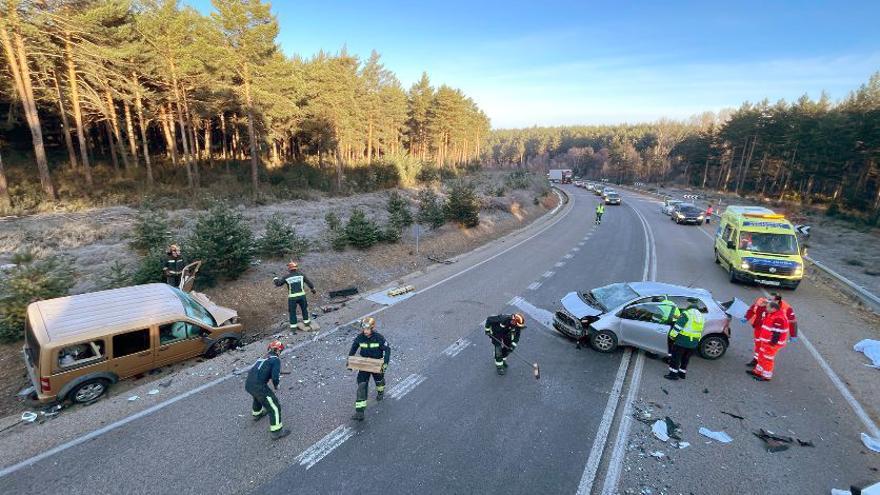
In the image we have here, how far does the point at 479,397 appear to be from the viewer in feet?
24.2

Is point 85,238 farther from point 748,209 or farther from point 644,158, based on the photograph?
point 644,158

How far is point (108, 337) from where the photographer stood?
293 inches

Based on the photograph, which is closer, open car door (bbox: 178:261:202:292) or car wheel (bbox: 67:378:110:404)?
car wheel (bbox: 67:378:110:404)

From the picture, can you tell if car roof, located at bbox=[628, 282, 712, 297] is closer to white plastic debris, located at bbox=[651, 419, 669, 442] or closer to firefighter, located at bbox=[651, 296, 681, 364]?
firefighter, located at bbox=[651, 296, 681, 364]

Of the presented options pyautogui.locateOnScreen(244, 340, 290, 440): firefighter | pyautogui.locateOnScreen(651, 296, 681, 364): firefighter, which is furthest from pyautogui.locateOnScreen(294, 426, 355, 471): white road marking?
pyautogui.locateOnScreen(651, 296, 681, 364): firefighter

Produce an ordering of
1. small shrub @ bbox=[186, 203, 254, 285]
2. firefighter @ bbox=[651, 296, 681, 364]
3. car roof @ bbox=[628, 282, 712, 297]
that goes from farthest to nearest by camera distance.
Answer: small shrub @ bbox=[186, 203, 254, 285] < car roof @ bbox=[628, 282, 712, 297] < firefighter @ bbox=[651, 296, 681, 364]

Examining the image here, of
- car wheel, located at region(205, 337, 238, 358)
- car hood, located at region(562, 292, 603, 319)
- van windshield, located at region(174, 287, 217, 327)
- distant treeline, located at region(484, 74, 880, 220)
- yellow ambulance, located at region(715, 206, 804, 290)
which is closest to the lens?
van windshield, located at region(174, 287, 217, 327)

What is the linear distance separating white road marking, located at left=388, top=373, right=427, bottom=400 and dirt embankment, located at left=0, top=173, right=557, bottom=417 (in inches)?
159

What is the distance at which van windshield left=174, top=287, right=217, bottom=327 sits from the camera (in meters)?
8.94

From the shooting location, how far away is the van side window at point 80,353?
695 cm

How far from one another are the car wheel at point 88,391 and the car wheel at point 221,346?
190 centimetres

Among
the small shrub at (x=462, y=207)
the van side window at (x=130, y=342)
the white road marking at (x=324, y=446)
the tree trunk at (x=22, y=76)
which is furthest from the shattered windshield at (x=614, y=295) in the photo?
the tree trunk at (x=22, y=76)

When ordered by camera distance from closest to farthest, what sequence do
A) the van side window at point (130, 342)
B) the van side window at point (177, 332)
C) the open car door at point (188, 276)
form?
the van side window at point (130, 342)
the van side window at point (177, 332)
the open car door at point (188, 276)

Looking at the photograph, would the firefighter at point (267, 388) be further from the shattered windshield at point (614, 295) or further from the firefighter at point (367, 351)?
the shattered windshield at point (614, 295)
